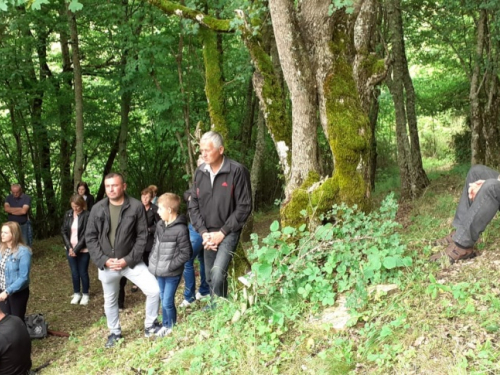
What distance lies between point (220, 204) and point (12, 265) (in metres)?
2.92

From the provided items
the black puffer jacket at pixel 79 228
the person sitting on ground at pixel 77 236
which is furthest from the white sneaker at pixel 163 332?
the black puffer jacket at pixel 79 228

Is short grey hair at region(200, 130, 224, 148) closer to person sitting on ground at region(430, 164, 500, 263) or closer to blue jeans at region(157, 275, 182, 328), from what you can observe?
blue jeans at region(157, 275, 182, 328)

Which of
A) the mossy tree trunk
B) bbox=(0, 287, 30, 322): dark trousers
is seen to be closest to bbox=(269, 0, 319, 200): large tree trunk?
the mossy tree trunk

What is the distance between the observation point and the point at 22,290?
6.06 m

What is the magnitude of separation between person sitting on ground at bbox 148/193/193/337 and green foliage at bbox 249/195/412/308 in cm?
97

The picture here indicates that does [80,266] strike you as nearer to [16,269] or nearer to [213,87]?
[16,269]

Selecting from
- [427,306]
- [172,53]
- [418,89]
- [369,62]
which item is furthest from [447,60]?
[427,306]

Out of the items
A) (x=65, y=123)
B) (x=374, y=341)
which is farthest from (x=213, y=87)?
(x=65, y=123)

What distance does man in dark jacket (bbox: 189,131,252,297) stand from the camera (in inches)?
199

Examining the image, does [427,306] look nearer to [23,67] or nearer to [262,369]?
[262,369]

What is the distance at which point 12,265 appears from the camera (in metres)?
5.97

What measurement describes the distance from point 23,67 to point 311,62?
10033 millimetres

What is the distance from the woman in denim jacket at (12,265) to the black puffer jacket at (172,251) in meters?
1.85

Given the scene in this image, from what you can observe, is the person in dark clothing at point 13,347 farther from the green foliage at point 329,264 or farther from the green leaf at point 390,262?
the green leaf at point 390,262
